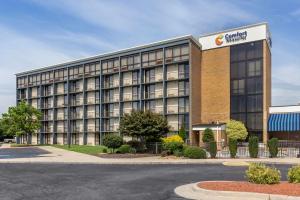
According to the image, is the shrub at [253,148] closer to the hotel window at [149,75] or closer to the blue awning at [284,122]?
the blue awning at [284,122]

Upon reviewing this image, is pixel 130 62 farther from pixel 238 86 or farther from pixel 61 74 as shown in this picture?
pixel 238 86

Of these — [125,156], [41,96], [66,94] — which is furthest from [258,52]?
[41,96]

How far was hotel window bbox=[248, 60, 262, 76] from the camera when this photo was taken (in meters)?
54.4

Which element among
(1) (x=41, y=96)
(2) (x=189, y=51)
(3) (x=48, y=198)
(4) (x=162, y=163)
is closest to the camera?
(3) (x=48, y=198)

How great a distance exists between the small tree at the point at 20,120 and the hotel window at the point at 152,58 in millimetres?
25575

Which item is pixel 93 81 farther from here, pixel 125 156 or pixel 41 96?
pixel 125 156

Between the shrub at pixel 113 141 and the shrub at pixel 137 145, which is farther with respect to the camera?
the shrub at pixel 137 145

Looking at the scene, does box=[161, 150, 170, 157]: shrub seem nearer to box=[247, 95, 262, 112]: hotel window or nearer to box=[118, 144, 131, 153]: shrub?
box=[118, 144, 131, 153]: shrub

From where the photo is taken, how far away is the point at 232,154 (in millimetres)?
34156

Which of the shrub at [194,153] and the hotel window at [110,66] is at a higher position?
the hotel window at [110,66]

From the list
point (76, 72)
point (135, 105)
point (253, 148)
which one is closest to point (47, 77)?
point (76, 72)

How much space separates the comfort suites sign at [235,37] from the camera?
5432 centimetres

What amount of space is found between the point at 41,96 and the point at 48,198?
69.4 metres

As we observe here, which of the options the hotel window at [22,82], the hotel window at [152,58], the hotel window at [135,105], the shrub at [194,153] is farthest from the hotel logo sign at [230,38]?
the hotel window at [22,82]
